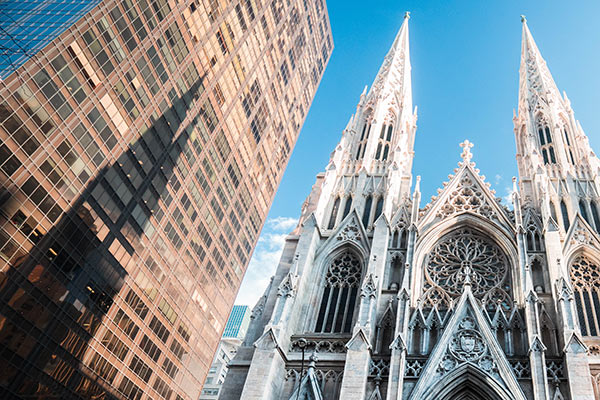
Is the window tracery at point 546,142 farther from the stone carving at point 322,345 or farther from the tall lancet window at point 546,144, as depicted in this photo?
the stone carving at point 322,345

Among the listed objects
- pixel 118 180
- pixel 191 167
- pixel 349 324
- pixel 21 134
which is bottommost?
pixel 349 324

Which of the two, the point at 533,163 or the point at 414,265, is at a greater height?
the point at 533,163

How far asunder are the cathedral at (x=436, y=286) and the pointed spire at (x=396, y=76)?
5.41 metres

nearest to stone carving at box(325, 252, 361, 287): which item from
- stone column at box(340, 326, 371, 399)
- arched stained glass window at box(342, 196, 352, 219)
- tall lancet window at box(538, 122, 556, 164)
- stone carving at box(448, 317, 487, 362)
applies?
arched stained glass window at box(342, 196, 352, 219)

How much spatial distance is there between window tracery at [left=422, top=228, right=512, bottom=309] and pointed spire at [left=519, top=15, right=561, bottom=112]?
15.2 metres

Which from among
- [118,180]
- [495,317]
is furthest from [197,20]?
[495,317]

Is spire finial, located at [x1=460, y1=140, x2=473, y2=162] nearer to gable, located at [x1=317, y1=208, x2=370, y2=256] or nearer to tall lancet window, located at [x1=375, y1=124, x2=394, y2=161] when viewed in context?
tall lancet window, located at [x1=375, y1=124, x2=394, y2=161]

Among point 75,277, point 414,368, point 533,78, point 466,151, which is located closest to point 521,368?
point 414,368

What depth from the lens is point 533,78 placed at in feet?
136

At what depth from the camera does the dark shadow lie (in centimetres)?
2451

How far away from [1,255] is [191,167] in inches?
685

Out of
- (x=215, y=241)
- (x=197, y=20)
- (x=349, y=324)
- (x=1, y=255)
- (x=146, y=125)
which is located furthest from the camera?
(x=215, y=241)

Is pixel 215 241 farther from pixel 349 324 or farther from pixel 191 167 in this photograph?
pixel 349 324

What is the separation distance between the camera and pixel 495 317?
945 inches
